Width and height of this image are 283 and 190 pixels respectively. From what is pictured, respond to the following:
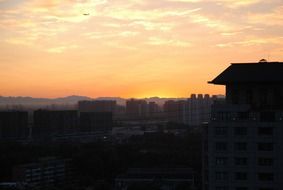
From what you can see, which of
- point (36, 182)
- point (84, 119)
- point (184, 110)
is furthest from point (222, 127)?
point (184, 110)

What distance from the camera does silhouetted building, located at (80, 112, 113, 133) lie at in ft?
193

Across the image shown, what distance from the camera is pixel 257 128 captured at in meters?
8.05

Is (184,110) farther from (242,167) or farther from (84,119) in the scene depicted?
(242,167)

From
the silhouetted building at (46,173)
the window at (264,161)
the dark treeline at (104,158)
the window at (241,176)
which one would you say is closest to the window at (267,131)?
the window at (264,161)

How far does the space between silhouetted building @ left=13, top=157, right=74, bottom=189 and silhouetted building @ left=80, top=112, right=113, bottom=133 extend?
97.9 feet

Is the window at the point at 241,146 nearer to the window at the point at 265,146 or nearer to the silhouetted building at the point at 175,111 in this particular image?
the window at the point at 265,146

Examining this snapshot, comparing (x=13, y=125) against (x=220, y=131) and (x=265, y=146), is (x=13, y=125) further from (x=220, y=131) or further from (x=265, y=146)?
(x=265, y=146)

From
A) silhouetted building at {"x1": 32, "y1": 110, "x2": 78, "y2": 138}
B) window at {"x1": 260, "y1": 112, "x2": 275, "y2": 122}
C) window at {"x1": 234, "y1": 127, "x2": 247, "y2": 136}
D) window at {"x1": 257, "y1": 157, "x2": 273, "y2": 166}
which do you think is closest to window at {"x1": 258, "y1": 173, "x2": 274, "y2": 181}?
window at {"x1": 257, "y1": 157, "x2": 273, "y2": 166}

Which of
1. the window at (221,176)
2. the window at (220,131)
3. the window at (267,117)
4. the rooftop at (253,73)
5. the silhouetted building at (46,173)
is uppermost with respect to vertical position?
the rooftop at (253,73)

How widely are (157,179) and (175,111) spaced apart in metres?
46.9

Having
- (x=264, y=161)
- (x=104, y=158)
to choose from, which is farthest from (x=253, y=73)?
(x=104, y=158)

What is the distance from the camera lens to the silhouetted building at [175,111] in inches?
2645

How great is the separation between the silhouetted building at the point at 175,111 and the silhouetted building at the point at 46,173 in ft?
123

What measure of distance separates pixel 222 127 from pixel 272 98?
37.2 inches
